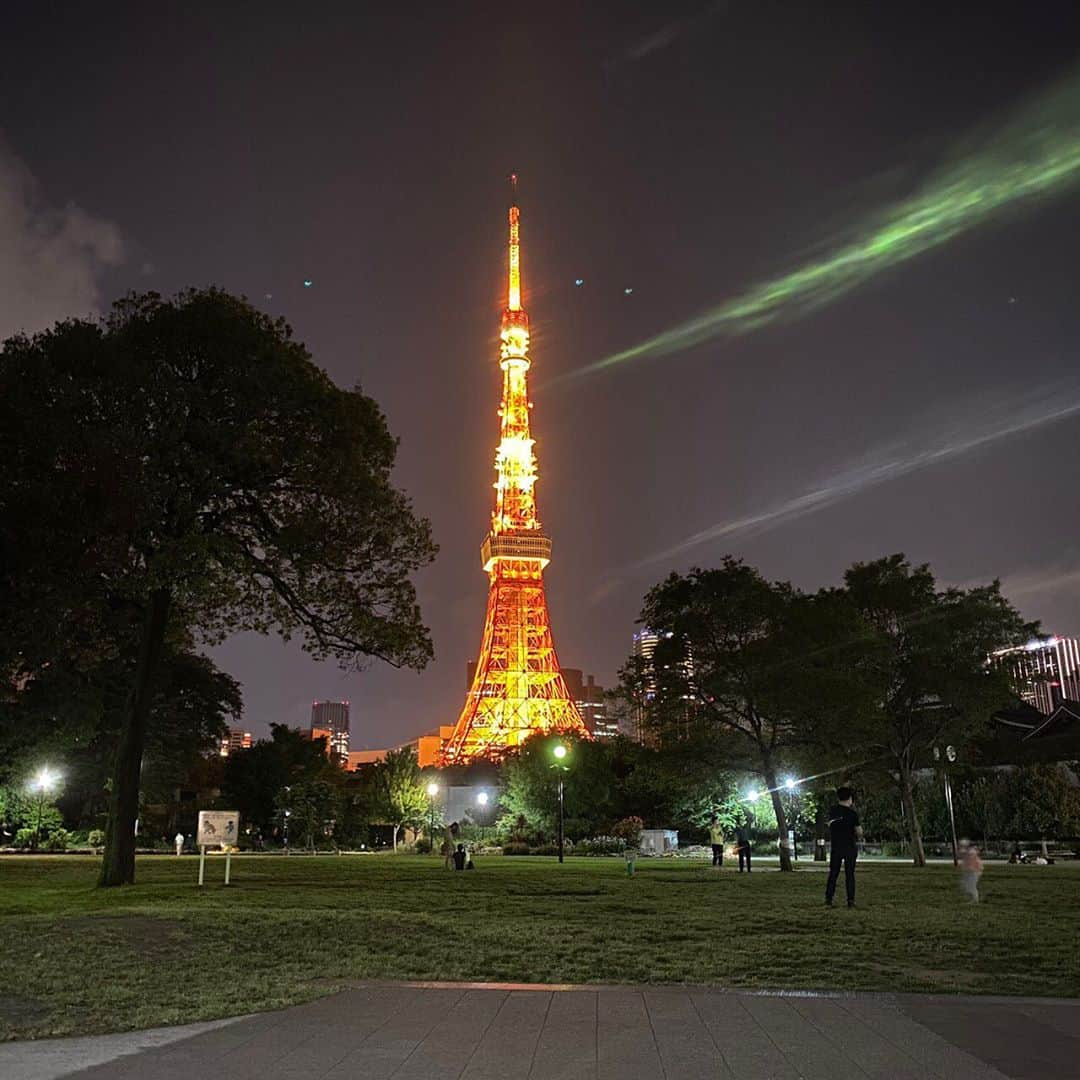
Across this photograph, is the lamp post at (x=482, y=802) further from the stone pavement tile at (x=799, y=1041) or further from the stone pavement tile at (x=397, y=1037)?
the stone pavement tile at (x=799, y=1041)

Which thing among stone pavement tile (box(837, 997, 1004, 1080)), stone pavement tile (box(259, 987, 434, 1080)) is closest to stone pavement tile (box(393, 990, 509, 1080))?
stone pavement tile (box(259, 987, 434, 1080))

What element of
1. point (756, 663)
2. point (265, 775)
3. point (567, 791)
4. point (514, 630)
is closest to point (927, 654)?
point (756, 663)

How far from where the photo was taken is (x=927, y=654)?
34.8m

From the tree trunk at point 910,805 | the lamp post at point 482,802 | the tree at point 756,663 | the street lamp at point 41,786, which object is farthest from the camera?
the lamp post at point 482,802

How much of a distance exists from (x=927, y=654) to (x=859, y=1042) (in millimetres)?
30306

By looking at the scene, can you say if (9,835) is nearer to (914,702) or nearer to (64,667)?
(64,667)

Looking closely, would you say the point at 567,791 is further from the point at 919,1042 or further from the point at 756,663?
the point at 919,1042

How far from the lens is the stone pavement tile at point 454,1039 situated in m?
5.89

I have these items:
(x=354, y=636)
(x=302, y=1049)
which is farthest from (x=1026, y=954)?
(x=354, y=636)

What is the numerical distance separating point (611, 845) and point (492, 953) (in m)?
43.2

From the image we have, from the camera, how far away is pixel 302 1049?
646 centimetres

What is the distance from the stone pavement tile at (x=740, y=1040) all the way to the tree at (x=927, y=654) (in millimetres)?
26675

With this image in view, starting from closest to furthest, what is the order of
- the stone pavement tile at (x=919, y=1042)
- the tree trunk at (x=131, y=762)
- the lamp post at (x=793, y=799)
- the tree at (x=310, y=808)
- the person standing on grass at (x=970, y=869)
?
the stone pavement tile at (x=919, y=1042) < the person standing on grass at (x=970, y=869) < the tree trunk at (x=131, y=762) < the lamp post at (x=793, y=799) < the tree at (x=310, y=808)

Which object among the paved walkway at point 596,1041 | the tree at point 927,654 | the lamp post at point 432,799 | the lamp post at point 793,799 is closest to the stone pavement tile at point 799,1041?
the paved walkway at point 596,1041
